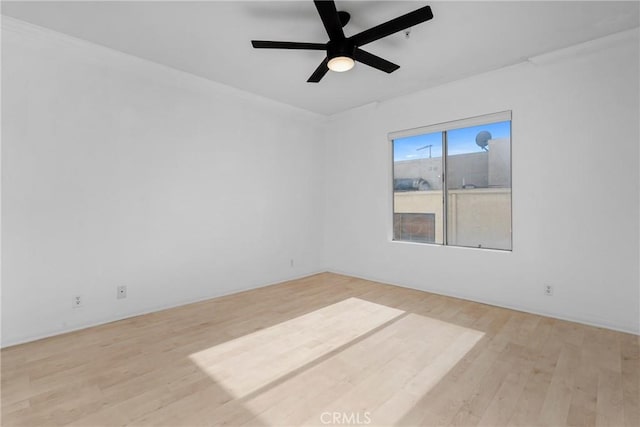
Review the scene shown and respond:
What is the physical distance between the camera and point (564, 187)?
3.08 metres

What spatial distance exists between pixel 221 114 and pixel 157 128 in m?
0.85

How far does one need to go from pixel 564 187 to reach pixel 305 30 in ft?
9.80

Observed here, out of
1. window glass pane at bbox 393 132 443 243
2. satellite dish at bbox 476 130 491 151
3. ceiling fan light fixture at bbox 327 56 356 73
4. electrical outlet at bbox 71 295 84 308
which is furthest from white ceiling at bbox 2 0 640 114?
electrical outlet at bbox 71 295 84 308

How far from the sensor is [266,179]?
14.8 ft

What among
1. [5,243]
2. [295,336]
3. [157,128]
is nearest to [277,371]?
[295,336]

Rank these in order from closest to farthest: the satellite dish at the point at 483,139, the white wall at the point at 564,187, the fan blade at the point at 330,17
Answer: the fan blade at the point at 330,17 → the white wall at the point at 564,187 → the satellite dish at the point at 483,139

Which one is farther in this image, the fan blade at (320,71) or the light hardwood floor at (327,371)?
the fan blade at (320,71)

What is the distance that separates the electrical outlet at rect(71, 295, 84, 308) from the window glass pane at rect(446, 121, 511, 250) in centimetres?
422

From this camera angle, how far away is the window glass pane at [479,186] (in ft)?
11.9

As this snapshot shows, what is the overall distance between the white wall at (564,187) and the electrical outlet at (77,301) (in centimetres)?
384

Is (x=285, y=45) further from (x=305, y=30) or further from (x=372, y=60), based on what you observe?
(x=372, y=60)

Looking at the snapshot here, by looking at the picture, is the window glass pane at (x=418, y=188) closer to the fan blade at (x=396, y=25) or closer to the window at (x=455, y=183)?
the window at (x=455, y=183)

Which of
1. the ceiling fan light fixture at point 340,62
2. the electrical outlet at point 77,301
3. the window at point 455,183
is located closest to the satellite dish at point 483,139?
the window at point 455,183
